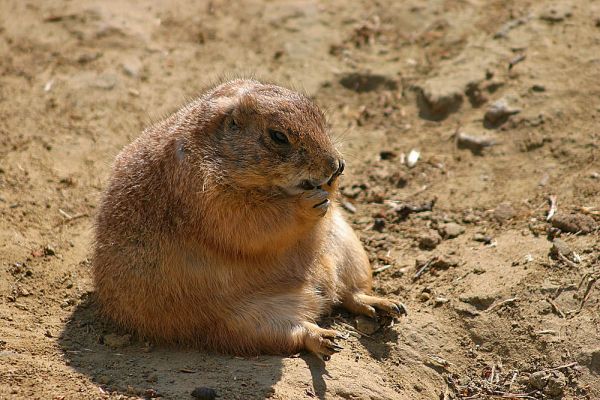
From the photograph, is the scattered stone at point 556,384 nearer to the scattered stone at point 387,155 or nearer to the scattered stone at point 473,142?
the scattered stone at point 473,142

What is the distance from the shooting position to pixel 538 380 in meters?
5.59

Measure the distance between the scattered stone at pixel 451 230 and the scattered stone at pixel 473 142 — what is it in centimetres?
97

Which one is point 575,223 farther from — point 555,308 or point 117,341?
point 117,341

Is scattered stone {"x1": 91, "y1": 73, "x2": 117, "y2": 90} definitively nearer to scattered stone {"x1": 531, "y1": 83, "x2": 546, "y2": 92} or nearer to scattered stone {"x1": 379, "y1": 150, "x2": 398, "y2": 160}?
scattered stone {"x1": 379, "y1": 150, "x2": 398, "y2": 160}

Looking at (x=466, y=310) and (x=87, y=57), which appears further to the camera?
(x=87, y=57)

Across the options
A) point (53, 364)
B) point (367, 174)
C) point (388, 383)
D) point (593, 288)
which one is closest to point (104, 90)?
point (367, 174)

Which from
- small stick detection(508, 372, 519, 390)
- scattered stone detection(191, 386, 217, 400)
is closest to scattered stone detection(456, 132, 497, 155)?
small stick detection(508, 372, 519, 390)

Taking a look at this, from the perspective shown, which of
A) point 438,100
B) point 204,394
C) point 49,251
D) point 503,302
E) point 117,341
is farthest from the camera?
point 438,100

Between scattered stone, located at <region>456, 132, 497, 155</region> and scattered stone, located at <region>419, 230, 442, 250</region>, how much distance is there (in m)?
1.14

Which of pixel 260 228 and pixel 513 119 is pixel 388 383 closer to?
pixel 260 228

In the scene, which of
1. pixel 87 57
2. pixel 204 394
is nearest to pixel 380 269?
pixel 204 394

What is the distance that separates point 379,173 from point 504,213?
134 centimetres

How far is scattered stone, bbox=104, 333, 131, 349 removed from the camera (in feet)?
18.6

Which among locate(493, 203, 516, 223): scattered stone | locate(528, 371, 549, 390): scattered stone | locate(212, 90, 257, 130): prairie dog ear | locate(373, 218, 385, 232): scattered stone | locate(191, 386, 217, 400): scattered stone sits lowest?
locate(528, 371, 549, 390): scattered stone
